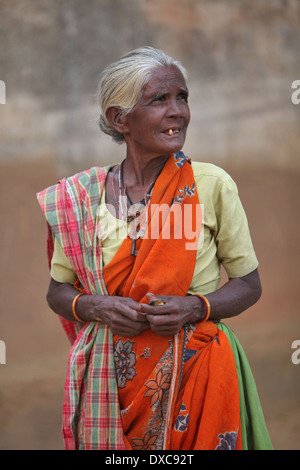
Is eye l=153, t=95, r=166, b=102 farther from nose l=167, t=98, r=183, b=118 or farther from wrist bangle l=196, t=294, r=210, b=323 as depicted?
wrist bangle l=196, t=294, r=210, b=323

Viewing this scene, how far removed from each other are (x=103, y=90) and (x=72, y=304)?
2.63 feet

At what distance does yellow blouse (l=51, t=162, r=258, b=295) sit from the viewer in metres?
2.58

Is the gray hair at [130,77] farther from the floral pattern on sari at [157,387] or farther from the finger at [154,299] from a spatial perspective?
the floral pattern on sari at [157,387]

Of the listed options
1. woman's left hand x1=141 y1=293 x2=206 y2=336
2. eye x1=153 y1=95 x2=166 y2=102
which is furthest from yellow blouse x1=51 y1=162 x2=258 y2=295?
eye x1=153 y1=95 x2=166 y2=102

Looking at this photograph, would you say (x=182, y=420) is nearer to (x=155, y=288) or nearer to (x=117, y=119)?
(x=155, y=288)

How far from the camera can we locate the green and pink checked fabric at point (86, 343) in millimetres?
2539

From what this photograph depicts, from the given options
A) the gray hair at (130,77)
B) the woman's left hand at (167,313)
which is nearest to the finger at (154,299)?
the woman's left hand at (167,313)

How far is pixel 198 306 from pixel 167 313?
134mm

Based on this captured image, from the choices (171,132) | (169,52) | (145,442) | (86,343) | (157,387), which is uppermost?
(169,52)

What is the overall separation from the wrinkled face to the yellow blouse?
0.52 feet

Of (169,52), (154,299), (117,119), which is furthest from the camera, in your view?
(169,52)

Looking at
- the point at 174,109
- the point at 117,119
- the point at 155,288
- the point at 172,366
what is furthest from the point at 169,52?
the point at 172,366

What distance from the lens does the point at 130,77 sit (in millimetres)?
2584

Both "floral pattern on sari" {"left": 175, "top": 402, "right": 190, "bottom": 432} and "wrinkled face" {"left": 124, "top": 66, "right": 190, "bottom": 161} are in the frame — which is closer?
"floral pattern on sari" {"left": 175, "top": 402, "right": 190, "bottom": 432}
